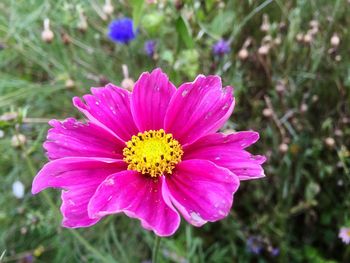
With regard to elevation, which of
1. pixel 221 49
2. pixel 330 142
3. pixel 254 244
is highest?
pixel 221 49

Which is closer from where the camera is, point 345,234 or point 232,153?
point 232,153

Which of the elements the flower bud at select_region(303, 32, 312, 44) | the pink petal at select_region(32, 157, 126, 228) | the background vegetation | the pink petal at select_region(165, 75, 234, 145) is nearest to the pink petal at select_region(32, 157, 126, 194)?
the pink petal at select_region(32, 157, 126, 228)

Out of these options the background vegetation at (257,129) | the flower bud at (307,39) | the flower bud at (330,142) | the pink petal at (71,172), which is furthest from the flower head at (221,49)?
the pink petal at (71,172)

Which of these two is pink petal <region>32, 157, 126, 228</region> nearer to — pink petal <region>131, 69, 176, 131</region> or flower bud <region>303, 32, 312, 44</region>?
pink petal <region>131, 69, 176, 131</region>

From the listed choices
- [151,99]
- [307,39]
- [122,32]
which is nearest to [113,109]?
[151,99]

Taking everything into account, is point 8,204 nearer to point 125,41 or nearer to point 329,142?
point 125,41

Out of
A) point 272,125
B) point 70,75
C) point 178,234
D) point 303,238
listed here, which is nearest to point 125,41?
point 70,75

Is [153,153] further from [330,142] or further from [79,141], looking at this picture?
[330,142]
